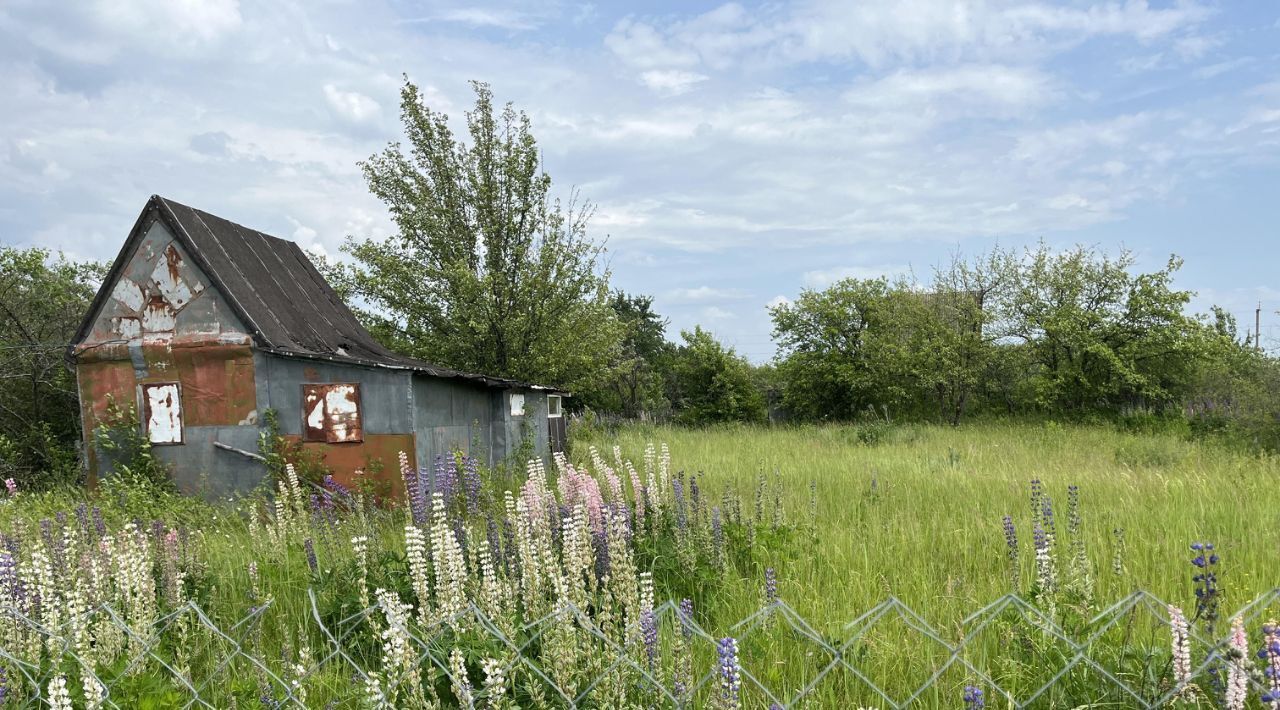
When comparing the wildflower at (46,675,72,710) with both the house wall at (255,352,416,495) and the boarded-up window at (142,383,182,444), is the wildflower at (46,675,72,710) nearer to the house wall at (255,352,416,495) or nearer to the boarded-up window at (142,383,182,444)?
the house wall at (255,352,416,495)

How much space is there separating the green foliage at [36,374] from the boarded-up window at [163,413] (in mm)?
4038

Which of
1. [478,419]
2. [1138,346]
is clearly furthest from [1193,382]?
[478,419]

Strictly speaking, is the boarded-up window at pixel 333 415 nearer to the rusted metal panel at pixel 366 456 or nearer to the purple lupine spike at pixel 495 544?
the rusted metal panel at pixel 366 456

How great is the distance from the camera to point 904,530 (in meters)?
7.70

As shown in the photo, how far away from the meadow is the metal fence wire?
0.07 feet

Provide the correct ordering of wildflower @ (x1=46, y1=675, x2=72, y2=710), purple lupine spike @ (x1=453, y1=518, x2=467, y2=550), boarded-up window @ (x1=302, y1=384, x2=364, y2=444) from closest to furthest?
wildflower @ (x1=46, y1=675, x2=72, y2=710), purple lupine spike @ (x1=453, y1=518, x2=467, y2=550), boarded-up window @ (x1=302, y1=384, x2=364, y2=444)

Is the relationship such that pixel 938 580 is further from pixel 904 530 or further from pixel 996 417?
pixel 996 417

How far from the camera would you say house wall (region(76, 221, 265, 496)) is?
13023 millimetres

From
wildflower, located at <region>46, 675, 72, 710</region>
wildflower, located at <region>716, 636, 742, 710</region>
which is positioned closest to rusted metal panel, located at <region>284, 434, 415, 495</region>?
wildflower, located at <region>46, 675, 72, 710</region>

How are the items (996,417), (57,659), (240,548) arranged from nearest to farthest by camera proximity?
(57,659)
(240,548)
(996,417)

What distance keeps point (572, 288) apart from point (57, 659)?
A: 1576cm

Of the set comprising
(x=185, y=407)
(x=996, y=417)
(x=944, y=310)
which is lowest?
(x=996, y=417)

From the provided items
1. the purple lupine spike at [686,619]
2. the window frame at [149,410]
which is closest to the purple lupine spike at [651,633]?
the purple lupine spike at [686,619]

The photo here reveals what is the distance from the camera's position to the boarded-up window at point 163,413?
520 inches
